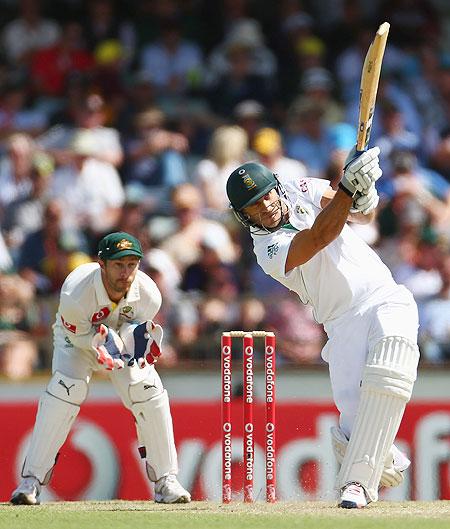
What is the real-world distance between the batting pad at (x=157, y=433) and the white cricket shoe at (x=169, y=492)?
0.11 feet

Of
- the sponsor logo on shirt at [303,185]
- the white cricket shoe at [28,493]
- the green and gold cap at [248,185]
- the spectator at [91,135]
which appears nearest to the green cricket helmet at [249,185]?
the green and gold cap at [248,185]

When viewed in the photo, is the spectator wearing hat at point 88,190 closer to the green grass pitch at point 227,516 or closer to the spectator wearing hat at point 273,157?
the spectator wearing hat at point 273,157

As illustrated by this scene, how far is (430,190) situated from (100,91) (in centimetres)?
299

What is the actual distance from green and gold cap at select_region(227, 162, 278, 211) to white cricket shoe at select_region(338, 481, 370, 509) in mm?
1325

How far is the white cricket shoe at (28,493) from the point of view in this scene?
6754 mm

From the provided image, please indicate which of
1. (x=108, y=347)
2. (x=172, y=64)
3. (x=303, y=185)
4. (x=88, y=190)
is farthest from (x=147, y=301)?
(x=172, y=64)

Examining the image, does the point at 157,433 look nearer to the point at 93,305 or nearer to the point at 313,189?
the point at 93,305

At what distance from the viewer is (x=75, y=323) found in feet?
22.0

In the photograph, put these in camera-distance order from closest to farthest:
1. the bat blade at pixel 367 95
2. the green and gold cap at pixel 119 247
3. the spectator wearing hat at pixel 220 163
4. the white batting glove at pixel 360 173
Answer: the white batting glove at pixel 360 173, the bat blade at pixel 367 95, the green and gold cap at pixel 119 247, the spectator wearing hat at pixel 220 163

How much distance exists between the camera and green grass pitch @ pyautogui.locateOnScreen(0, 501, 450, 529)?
5512 mm

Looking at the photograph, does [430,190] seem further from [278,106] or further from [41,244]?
[41,244]

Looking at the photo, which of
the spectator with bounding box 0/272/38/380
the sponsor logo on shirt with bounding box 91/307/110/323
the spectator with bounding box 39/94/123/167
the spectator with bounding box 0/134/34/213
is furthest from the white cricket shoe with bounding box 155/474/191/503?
the spectator with bounding box 39/94/123/167

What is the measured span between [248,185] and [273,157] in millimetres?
4643

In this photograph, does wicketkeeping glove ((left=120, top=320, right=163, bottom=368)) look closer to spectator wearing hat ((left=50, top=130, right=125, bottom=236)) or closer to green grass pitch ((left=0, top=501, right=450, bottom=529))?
green grass pitch ((left=0, top=501, right=450, bottom=529))
